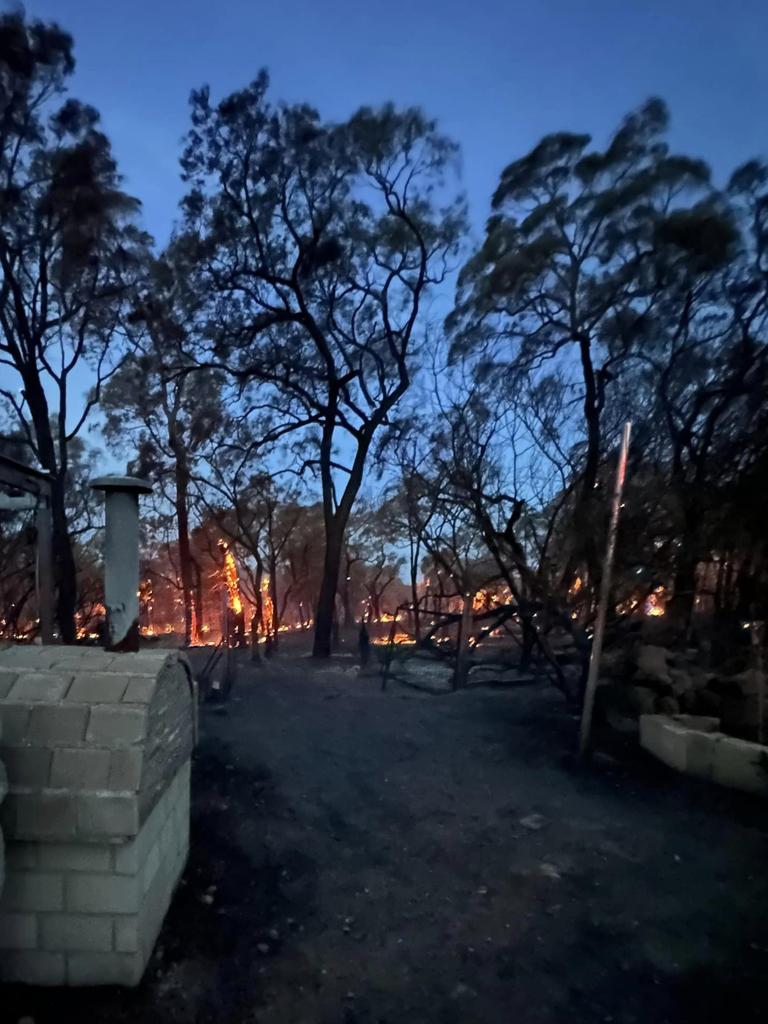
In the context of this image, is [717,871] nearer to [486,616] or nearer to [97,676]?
[97,676]

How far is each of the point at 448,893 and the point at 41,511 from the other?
5.26 m

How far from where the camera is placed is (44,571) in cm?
731

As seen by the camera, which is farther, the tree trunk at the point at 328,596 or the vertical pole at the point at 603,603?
the tree trunk at the point at 328,596

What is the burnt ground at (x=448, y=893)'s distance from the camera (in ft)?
12.6

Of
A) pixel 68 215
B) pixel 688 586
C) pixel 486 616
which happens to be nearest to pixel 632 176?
pixel 688 586

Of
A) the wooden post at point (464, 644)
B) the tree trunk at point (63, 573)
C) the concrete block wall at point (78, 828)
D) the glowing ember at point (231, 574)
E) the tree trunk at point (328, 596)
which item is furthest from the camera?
the glowing ember at point (231, 574)

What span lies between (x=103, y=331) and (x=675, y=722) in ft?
51.4

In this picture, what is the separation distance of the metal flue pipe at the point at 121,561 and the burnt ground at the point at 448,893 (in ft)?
5.47

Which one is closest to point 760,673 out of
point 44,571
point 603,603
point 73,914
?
point 603,603

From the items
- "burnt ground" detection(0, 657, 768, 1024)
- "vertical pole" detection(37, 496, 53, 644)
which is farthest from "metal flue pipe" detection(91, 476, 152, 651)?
"vertical pole" detection(37, 496, 53, 644)

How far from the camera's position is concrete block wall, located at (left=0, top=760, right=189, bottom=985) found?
141 inches

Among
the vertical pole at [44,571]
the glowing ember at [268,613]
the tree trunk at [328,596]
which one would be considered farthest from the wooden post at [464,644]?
the glowing ember at [268,613]

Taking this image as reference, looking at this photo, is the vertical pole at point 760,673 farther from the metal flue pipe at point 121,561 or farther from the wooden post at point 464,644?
the metal flue pipe at point 121,561

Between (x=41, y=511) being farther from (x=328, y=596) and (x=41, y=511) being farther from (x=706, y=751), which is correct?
(x=328, y=596)
